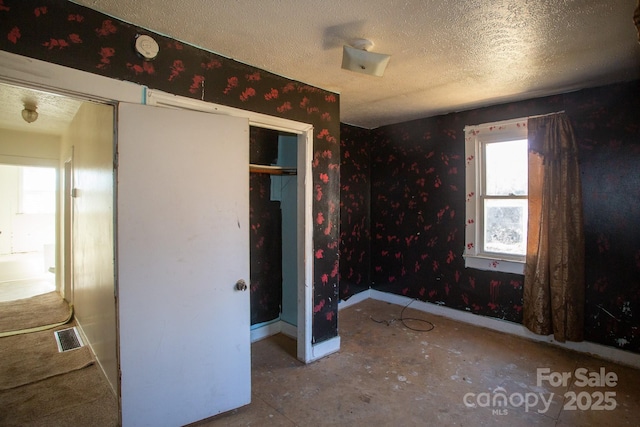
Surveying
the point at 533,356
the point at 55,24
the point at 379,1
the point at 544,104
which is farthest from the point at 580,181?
the point at 55,24

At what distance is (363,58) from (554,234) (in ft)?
7.86

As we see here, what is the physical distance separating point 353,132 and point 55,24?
10.7 feet

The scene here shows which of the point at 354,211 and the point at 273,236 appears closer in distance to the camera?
the point at 273,236

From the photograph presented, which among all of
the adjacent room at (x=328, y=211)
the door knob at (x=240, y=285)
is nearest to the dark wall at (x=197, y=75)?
the adjacent room at (x=328, y=211)

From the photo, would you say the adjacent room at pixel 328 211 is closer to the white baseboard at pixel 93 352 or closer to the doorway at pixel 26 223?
the white baseboard at pixel 93 352

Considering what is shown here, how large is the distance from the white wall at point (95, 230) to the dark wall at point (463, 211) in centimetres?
264

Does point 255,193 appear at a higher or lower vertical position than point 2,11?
lower

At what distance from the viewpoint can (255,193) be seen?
3199 mm

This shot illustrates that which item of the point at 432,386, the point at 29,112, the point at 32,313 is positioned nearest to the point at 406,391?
the point at 432,386

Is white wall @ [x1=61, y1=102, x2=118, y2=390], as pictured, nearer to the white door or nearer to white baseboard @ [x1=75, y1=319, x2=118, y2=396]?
white baseboard @ [x1=75, y1=319, x2=118, y2=396]

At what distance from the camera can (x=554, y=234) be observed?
2852 mm

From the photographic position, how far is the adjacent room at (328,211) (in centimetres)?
171

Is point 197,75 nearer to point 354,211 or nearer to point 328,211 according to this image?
point 328,211

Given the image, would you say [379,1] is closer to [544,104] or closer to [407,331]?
[544,104]
